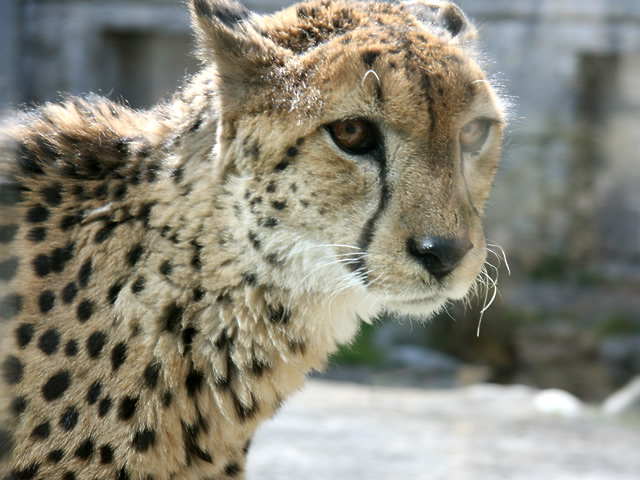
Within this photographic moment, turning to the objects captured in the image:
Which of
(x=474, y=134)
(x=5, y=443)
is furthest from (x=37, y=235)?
(x=474, y=134)

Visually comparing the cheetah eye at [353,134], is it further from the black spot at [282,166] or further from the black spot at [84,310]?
the black spot at [84,310]

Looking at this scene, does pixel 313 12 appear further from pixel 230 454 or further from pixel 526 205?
pixel 526 205

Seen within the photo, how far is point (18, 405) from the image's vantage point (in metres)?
2.36

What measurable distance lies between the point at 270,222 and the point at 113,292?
19.7 inches

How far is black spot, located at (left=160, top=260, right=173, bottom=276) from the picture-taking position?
8.13 feet

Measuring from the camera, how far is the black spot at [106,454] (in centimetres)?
236

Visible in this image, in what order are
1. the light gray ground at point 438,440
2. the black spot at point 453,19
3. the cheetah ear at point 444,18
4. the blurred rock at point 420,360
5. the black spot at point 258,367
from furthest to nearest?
the blurred rock at point 420,360 → the light gray ground at point 438,440 → the black spot at point 453,19 → the cheetah ear at point 444,18 → the black spot at point 258,367

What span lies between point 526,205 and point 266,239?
20.9ft

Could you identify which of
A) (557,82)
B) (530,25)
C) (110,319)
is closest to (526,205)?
(557,82)

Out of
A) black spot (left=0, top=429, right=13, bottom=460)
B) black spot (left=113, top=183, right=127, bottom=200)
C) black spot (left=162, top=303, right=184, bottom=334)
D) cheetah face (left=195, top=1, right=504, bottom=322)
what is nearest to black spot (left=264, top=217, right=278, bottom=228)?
cheetah face (left=195, top=1, right=504, bottom=322)

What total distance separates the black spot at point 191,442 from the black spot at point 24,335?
496 mm

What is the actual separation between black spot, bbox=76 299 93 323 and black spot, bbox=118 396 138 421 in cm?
26

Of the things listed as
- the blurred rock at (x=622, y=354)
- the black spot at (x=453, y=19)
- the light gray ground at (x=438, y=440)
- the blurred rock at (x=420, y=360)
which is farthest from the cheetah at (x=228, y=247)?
the blurred rock at (x=622, y=354)

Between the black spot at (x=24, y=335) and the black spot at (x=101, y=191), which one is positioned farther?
the black spot at (x=101, y=191)
